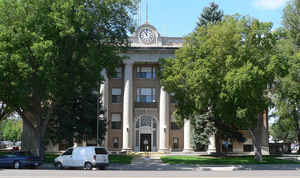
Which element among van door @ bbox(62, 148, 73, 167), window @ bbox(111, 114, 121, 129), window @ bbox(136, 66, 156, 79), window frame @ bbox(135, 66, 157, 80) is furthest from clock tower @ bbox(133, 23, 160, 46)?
van door @ bbox(62, 148, 73, 167)

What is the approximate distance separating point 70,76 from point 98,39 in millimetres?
3913

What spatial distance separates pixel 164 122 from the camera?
2037 inches

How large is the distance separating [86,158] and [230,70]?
13499 millimetres

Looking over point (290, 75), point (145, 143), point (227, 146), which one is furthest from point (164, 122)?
point (290, 75)

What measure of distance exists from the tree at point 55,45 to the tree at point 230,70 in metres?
6.57

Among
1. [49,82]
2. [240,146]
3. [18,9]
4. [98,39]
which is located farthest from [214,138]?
[18,9]

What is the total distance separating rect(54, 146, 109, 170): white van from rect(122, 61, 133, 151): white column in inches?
960

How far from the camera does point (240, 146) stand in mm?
54531

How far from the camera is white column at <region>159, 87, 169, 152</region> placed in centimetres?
5112

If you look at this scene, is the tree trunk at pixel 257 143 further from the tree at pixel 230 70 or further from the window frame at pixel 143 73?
the window frame at pixel 143 73

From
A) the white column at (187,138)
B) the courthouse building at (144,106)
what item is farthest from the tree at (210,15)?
the white column at (187,138)

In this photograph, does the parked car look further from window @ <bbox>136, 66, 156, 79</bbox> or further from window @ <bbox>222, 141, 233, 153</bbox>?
window @ <bbox>222, 141, 233, 153</bbox>

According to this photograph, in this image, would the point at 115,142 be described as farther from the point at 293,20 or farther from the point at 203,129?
the point at 293,20

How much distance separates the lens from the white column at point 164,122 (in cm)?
5112
